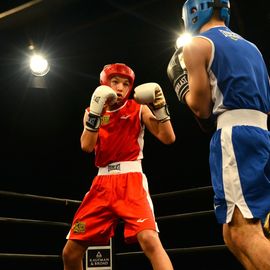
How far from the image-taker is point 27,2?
9.41 ft

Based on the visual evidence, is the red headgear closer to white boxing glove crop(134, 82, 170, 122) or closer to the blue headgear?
white boxing glove crop(134, 82, 170, 122)

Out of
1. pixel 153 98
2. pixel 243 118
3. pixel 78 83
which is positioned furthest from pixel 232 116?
pixel 78 83

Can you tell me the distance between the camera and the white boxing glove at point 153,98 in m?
2.05

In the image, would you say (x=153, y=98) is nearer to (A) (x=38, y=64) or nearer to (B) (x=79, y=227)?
(B) (x=79, y=227)

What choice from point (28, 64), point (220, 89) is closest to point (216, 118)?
point (220, 89)

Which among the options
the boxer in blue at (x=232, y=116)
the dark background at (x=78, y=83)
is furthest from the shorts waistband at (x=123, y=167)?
the dark background at (x=78, y=83)

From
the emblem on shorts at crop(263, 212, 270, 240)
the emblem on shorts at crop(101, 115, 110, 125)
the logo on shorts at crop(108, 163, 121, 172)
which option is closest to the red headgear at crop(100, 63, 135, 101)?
the emblem on shorts at crop(101, 115, 110, 125)

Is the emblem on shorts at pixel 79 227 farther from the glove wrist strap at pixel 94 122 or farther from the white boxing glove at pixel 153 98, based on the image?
the white boxing glove at pixel 153 98

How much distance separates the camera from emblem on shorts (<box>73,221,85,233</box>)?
2125 mm

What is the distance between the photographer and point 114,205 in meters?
2.11

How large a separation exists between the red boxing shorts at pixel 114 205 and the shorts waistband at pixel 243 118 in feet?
2.31

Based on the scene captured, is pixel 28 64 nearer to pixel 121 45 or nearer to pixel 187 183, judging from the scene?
pixel 121 45

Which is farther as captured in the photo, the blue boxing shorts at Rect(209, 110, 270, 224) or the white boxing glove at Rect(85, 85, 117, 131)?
the white boxing glove at Rect(85, 85, 117, 131)

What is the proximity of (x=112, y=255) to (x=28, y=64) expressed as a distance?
2019 mm
